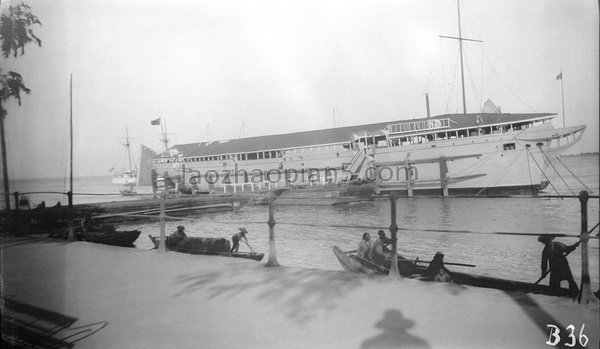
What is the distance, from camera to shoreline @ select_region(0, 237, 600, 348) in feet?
8.23

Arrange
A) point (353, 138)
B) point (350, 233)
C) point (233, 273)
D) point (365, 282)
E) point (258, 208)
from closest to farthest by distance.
→ 1. point (365, 282)
2. point (233, 273)
3. point (350, 233)
4. point (258, 208)
5. point (353, 138)

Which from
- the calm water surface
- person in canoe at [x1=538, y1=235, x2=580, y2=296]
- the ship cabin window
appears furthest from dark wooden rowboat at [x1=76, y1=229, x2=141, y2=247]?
the ship cabin window

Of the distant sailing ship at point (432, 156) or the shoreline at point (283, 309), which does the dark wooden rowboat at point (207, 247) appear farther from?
the distant sailing ship at point (432, 156)

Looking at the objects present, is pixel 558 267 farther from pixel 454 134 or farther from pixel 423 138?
pixel 454 134

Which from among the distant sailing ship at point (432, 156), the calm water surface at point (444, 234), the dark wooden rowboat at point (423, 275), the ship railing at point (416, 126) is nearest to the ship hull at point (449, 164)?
the distant sailing ship at point (432, 156)

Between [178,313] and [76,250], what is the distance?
366 centimetres

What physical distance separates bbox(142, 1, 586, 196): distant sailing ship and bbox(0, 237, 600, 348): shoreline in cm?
2033

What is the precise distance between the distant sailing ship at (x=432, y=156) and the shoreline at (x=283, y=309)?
20.3 metres

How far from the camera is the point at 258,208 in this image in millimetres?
27266

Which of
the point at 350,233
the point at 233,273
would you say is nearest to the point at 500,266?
the point at 350,233

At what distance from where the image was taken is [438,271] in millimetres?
4969

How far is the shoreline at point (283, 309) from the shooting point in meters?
2.51

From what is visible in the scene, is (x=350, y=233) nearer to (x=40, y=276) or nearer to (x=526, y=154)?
(x=40, y=276)

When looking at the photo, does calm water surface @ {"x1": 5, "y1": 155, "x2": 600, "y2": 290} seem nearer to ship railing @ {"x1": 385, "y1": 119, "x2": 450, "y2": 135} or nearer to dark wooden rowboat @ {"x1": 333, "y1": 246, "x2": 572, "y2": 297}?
dark wooden rowboat @ {"x1": 333, "y1": 246, "x2": 572, "y2": 297}
